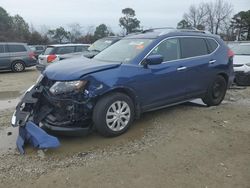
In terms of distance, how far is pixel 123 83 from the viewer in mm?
5152

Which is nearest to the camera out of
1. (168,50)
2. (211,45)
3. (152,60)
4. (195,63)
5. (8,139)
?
(8,139)

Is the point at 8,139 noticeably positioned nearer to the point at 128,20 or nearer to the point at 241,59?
the point at 241,59

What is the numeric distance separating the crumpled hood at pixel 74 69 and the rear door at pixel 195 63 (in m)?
1.66

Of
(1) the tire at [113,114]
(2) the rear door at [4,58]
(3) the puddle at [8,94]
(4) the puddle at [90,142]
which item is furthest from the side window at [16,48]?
(1) the tire at [113,114]

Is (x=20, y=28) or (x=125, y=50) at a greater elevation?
(x=20, y=28)

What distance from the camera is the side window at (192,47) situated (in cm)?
630

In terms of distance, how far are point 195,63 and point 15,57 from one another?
41.6ft

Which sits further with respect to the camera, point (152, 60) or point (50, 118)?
point (152, 60)

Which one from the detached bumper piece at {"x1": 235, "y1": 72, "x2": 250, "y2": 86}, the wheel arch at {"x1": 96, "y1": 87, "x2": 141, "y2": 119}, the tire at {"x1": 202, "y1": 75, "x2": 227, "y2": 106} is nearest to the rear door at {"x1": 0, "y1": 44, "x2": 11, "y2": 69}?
the detached bumper piece at {"x1": 235, "y1": 72, "x2": 250, "y2": 86}

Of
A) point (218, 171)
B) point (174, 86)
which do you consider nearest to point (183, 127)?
point (174, 86)

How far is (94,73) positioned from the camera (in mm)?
4953

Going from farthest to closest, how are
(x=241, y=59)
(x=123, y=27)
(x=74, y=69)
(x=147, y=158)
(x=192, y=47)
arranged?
(x=123, y=27) < (x=241, y=59) < (x=192, y=47) < (x=74, y=69) < (x=147, y=158)

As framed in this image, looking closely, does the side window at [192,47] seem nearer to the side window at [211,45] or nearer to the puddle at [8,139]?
the side window at [211,45]

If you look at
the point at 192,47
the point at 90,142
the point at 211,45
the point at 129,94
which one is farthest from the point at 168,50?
the point at 90,142
